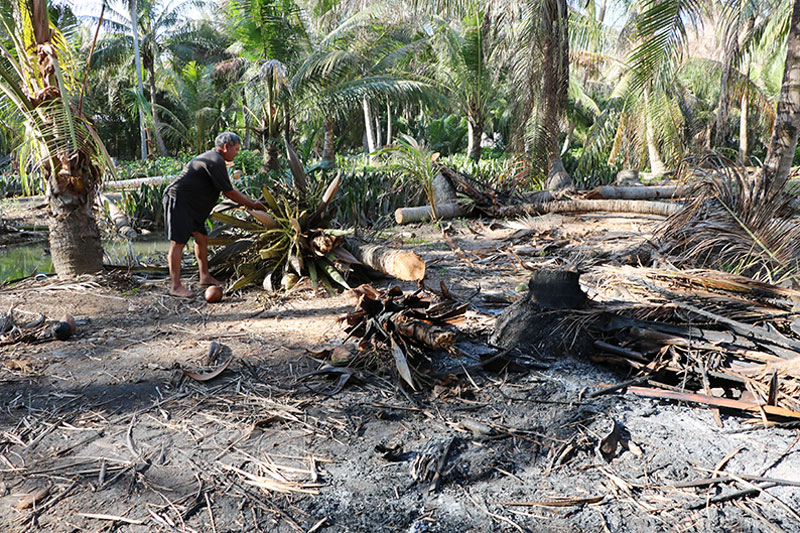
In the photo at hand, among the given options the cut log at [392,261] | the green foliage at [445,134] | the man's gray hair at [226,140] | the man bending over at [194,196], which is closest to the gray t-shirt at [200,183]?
the man bending over at [194,196]

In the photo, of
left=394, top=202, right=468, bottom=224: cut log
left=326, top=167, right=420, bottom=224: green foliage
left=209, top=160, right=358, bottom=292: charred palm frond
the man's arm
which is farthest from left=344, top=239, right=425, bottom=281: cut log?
left=326, top=167, right=420, bottom=224: green foliage

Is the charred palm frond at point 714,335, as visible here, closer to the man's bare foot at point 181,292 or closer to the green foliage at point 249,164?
the man's bare foot at point 181,292

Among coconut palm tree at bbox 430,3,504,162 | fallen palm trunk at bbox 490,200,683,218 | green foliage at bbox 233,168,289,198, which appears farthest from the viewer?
coconut palm tree at bbox 430,3,504,162

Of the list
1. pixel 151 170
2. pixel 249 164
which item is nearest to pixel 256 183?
pixel 249 164

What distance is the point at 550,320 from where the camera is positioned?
10.5 ft

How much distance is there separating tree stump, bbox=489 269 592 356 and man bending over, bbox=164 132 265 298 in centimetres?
302

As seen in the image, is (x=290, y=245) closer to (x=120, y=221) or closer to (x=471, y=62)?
(x=120, y=221)

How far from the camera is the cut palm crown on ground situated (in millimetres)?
5074

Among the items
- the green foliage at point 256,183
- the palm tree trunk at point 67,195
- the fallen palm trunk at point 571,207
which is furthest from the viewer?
the green foliage at point 256,183

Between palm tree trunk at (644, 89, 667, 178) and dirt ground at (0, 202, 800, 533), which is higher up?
palm tree trunk at (644, 89, 667, 178)

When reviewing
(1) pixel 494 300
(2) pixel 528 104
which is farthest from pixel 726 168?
(2) pixel 528 104

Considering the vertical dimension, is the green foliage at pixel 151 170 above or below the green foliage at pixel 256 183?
above

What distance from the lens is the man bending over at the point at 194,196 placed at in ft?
16.8

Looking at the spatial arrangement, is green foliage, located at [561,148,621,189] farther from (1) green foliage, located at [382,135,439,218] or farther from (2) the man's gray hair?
(2) the man's gray hair
